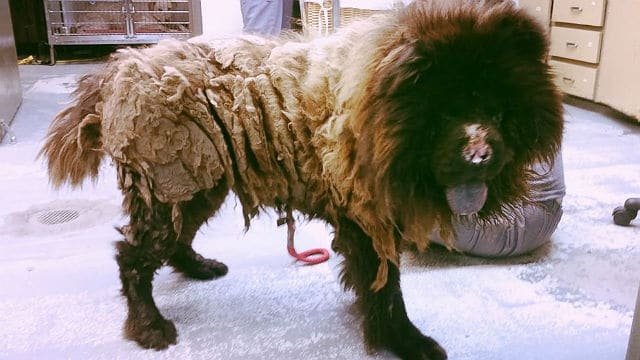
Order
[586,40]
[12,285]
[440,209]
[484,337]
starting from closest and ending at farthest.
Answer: [440,209] < [484,337] < [12,285] < [586,40]

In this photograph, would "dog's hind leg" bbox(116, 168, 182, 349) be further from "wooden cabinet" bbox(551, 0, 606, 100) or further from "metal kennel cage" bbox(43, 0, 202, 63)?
"metal kennel cage" bbox(43, 0, 202, 63)

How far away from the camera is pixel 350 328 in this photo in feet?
4.41

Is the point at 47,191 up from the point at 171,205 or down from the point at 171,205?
down

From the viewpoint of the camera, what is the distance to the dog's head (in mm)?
881

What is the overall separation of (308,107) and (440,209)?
30 centimetres

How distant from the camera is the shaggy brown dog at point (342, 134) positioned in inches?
35.3

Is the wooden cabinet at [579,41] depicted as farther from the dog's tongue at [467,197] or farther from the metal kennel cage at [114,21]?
the metal kennel cage at [114,21]

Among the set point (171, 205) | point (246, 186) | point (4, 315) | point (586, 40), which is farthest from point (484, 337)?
point (586, 40)

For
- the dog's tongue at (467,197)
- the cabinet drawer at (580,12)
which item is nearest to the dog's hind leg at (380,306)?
the dog's tongue at (467,197)

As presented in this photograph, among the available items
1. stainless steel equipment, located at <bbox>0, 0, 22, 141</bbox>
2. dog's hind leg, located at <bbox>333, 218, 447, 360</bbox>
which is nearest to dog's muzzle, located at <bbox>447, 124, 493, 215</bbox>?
dog's hind leg, located at <bbox>333, 218, 447, 360</bbox>

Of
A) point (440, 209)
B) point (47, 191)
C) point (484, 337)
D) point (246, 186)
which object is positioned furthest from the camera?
point (47, 191)

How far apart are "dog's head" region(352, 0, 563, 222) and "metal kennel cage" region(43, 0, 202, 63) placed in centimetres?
377

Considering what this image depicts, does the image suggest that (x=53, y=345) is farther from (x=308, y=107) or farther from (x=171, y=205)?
(x=308, y=107)

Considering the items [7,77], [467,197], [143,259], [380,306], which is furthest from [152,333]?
Answer: [7,77]
